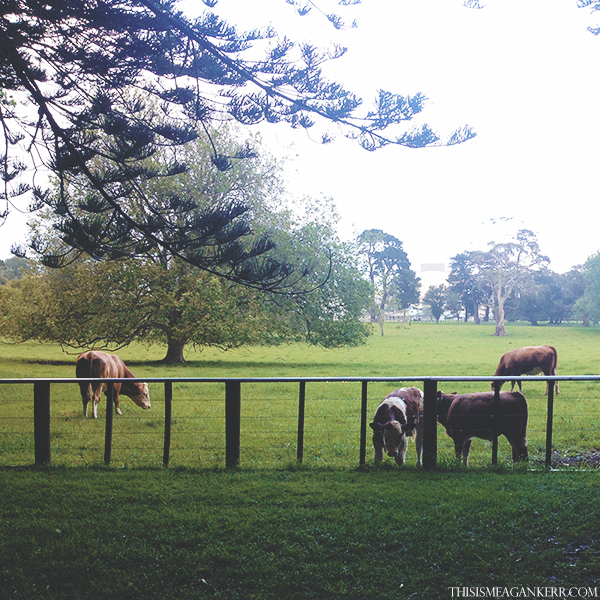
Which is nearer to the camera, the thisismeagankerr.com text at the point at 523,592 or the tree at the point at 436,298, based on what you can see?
the thisismeagankerr.com text at the point at 523,592

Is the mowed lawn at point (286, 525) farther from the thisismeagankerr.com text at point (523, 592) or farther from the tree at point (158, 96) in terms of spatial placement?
the tree at point (158, 96)

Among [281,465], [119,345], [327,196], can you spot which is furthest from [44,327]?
[281,465]

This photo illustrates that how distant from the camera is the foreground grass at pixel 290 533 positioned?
1.61 metres

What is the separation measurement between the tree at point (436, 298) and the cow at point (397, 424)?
5.39 metres

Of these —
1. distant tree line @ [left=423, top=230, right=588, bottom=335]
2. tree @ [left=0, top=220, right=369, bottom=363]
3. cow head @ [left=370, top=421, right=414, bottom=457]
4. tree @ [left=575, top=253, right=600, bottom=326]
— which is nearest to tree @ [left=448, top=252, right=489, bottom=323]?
distant tree line @ [left=423, top=230, right=588, bottom=335]

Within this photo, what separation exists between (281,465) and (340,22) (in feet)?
8.92

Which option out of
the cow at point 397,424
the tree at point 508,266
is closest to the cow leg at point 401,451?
the cow at point 397,424

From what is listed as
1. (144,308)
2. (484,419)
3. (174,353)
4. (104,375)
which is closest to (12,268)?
(144,308)

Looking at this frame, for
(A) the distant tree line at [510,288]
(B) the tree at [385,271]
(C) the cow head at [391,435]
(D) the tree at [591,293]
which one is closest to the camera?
(C) the cow head at [391,435]

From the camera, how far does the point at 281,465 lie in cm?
291

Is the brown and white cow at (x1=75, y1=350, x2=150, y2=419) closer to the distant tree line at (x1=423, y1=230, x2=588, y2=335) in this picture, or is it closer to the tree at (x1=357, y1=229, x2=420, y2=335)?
the tree at (x1=357, y1=229, x2=420, y2=335)

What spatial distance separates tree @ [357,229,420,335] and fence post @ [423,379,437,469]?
5.58 meters

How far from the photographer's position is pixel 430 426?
2.85 m

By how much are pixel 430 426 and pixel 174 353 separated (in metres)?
5.75
